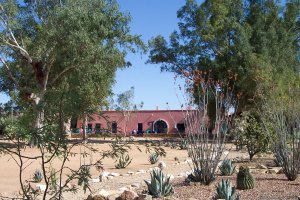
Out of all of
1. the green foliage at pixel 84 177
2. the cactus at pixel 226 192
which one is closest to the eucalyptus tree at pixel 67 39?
the cactus at pixel 226 192

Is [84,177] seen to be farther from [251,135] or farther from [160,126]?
[160,126]

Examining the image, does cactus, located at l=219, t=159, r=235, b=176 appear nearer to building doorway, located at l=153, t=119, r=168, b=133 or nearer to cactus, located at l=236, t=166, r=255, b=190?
cactus, located at l=236, t=166, r=255, b=190

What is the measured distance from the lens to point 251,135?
648 inches

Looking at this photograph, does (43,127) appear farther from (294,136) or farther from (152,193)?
(294,136)

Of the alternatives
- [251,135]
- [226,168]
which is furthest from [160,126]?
[226,168]

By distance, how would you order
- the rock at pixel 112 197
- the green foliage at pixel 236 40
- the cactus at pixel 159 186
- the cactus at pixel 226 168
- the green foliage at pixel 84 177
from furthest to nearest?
the green foliage at pixel 236 40 → the cactus at pixel 226 168 → the cactus at pixel 159 186 → the rock at pixel 112 197 → the green foliage at pixel 84 177

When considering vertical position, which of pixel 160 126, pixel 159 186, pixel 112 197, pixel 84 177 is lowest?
pixel 112 197

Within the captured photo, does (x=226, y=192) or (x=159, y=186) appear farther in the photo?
(x=159, y=186)

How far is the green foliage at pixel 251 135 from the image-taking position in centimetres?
1606

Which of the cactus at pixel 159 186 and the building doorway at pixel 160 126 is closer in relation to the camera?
the cactus at pixel 159 186

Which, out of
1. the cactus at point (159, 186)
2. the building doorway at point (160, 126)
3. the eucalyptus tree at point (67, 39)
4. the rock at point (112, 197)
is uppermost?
the eucalyptus tree at point (67, 39)

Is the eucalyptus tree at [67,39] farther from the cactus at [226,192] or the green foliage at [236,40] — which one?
the cactus at [226,192]

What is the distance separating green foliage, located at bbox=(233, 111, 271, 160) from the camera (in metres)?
16.1

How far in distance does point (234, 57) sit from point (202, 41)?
3124 millimetres
